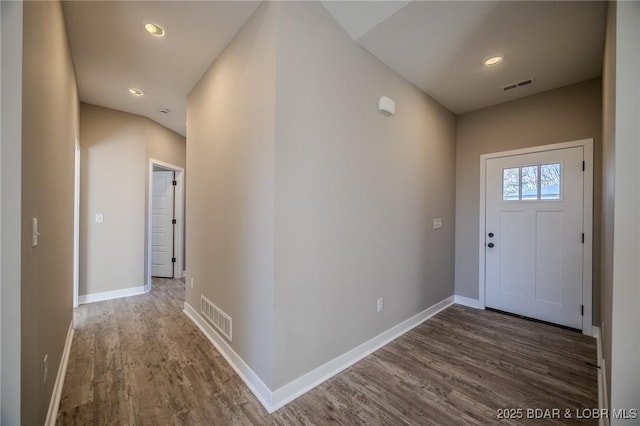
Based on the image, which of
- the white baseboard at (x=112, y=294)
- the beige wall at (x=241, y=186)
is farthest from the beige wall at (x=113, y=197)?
the beige wall at (x=241, y=186)

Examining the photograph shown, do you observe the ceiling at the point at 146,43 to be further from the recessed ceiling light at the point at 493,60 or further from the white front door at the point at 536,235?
the white front door at the point at 536,235

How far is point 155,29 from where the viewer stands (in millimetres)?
2104

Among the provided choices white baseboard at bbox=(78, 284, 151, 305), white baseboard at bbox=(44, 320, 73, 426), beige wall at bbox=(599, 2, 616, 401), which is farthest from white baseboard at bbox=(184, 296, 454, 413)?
white baseboard at bbox=(78, 284, 151, 305)

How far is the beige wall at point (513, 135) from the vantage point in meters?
2.67

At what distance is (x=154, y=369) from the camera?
6.62 ft

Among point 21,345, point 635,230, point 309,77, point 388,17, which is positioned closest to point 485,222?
point 635,230

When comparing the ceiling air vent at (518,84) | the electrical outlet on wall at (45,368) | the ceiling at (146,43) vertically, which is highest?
the ceiling at (146,43)

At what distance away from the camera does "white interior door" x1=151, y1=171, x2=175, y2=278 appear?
4.86 m

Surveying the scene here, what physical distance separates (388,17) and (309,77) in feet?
2.54

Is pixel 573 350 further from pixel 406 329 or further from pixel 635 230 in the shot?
pixel 635 230

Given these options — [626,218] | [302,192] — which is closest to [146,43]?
[302,192]

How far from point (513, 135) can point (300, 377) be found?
364 cm

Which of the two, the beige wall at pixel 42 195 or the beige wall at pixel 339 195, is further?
the beige wall at pixel 339 195

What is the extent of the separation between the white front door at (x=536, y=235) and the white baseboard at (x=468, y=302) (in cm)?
11
